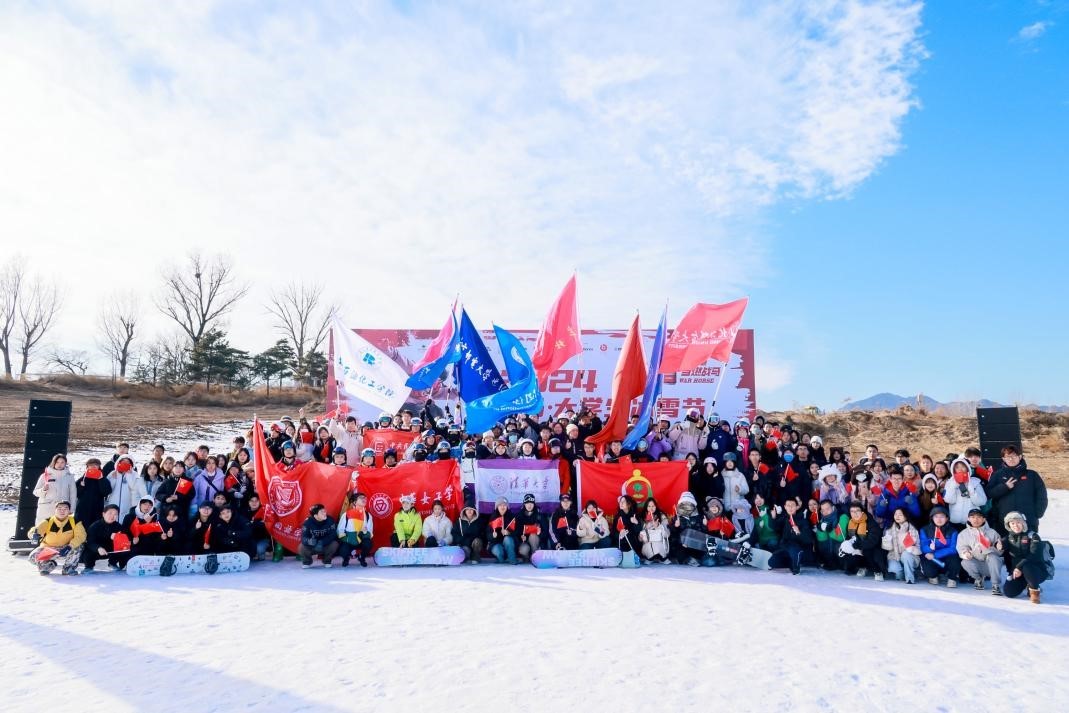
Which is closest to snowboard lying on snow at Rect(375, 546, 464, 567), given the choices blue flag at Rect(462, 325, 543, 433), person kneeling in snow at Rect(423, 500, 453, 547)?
person kneeling in snow at Rect(423, 500, 453, 547)

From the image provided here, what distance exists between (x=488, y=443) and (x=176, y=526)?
4593mm

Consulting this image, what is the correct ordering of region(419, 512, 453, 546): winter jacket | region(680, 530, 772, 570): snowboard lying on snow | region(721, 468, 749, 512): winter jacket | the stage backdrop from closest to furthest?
region(680, 530, 772, 570): snowboard lying on snow
region(419, 512, 453, 546): winter jacket
region(721, 468, 749, 512): winter jacket
the stage backdrop

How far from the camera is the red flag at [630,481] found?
9.98 metres

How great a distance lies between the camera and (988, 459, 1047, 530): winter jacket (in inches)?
314

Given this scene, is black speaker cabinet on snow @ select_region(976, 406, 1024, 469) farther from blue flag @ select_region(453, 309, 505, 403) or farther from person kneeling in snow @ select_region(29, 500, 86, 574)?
person kneeling in snow @ select_region(29, 500, 86, 574)

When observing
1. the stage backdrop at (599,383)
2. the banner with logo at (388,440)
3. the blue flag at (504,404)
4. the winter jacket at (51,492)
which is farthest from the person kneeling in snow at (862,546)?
the winter jacket at (51,492)

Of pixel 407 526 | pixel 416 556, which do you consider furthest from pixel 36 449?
pixel 416 556

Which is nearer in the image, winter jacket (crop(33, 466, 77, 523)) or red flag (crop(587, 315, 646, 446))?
winter jacket (crop(33, 466, 77, 523))

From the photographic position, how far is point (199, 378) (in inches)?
1492

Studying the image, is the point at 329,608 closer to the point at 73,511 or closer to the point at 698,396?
the point at 73,511

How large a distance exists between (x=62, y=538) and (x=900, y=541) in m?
10.8

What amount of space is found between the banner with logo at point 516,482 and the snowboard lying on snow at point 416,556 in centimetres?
110

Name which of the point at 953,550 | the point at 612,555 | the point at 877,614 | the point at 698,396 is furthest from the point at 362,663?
the point at 698,396

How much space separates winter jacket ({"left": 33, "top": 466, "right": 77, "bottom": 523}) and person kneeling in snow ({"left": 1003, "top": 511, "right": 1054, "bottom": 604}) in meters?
11.6
